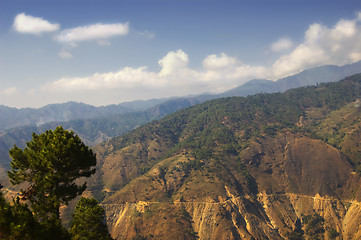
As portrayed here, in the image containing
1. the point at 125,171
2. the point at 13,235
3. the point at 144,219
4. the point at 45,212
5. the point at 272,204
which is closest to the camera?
the point at 13,235

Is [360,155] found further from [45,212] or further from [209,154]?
[45,212]

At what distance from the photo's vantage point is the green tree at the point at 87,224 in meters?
28.8

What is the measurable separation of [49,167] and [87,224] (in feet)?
29.9

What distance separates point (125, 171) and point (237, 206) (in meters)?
102

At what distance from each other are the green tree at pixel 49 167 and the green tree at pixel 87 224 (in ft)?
10.3

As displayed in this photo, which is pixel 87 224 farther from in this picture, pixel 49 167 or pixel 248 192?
pixel 248 192

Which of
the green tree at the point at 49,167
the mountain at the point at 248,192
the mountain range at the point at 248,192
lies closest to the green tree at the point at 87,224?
the green tree at the point at 49,167

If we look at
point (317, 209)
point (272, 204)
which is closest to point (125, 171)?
point (272, 204)

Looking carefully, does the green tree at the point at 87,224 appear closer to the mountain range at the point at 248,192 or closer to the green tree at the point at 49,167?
the green tree at the point at 49,167

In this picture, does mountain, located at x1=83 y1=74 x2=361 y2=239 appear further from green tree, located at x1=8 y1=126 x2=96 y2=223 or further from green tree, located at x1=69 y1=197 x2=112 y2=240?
green tree, located at x1=8 y1=126 x2=96 y2=223

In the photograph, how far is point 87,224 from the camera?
3019 cm

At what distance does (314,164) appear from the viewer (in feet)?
534

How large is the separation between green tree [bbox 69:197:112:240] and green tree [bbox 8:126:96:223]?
3.13 metres

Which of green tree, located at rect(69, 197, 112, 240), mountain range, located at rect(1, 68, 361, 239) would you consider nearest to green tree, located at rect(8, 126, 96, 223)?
green tree, located at rect(69, 197, 112, 240)
